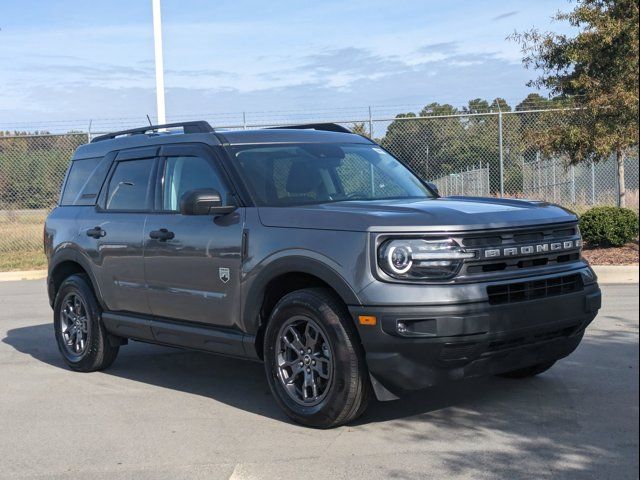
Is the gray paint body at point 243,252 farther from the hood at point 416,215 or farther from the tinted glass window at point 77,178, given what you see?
the tinted glass window at point 77,178

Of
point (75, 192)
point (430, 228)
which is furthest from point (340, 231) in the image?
point (75, 192)

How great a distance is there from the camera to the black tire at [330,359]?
16.5 ft

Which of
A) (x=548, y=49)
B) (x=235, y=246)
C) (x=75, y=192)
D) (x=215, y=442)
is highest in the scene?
(x=548, y=49)

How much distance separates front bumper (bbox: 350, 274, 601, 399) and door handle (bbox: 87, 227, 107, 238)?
2943mm

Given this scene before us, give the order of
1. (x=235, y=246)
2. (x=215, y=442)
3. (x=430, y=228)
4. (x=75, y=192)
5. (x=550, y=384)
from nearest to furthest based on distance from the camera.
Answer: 1. (x=430, y=228)
2. (x=215, y=442)
3. (x=235, y=246)
4. (x=550, y=384)
5. (x=75, y=192)

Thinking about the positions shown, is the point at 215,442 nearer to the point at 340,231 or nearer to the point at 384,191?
the point at 340,231

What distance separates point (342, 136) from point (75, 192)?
2692 millimetres

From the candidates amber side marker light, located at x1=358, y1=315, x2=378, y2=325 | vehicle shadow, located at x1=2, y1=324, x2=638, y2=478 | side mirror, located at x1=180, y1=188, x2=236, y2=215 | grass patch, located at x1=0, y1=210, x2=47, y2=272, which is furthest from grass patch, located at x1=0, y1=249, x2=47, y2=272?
amber side marker light, located at x1=358, y1=315, x2=378, y2=325

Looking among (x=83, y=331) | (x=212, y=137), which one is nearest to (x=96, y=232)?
(x=83, y=331)

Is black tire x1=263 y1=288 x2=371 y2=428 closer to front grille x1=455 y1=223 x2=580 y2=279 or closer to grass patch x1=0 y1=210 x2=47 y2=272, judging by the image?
front grille x1=455 y1=223 x2=580 y2=279

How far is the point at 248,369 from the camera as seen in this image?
7301 mm

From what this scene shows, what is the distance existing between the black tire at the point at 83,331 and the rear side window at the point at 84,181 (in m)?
0.74

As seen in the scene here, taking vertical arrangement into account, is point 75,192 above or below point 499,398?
above

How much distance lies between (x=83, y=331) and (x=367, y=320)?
354cm
